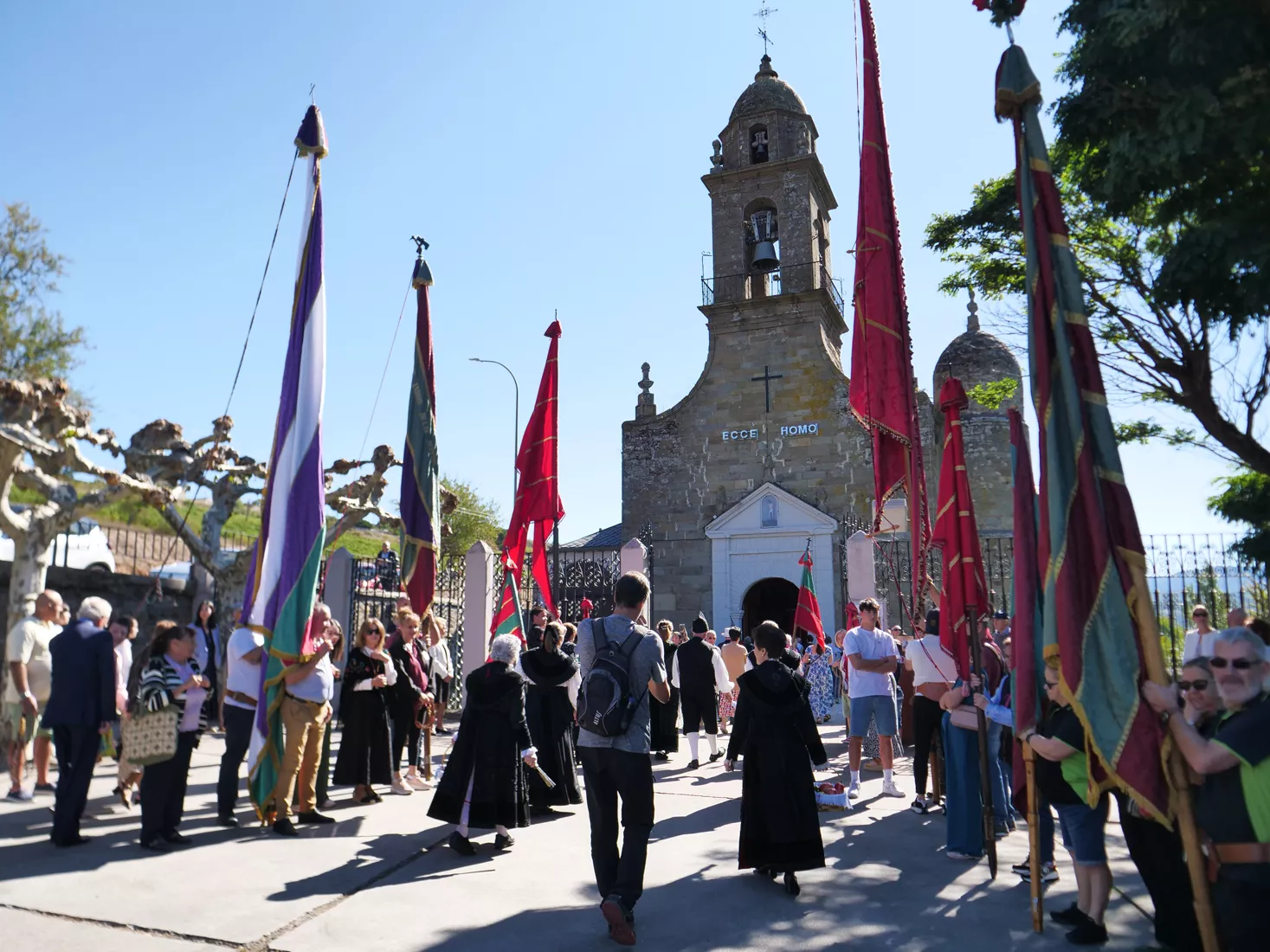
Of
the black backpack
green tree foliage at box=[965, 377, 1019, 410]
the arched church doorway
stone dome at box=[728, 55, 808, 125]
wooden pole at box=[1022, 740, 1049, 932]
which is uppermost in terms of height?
stone dome at box=[728, 55, 808, 125]

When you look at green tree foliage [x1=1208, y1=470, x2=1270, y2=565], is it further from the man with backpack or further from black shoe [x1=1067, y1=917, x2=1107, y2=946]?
the man with backpack

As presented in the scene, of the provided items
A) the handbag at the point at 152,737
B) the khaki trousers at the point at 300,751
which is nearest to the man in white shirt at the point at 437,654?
the khaki trousers at the point at 300,751

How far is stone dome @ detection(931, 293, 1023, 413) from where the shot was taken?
25.7m

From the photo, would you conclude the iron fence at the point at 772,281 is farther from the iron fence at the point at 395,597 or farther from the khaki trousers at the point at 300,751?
the khaki trousers at the point at 300,751

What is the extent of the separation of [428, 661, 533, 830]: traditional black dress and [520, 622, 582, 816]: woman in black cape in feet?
3.29

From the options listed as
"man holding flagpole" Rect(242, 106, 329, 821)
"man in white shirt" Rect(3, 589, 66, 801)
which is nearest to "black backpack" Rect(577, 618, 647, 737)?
"man holding flagpole" Rect(242, 106, 329, 821)

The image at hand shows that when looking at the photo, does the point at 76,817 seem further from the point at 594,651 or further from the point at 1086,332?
the point at 1086,332

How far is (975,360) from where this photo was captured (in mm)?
25953

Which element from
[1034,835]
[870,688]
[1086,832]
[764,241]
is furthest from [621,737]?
[764,241]

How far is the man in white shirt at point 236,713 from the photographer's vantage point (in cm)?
690

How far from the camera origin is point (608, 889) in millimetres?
4676

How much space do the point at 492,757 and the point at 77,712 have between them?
119 inches

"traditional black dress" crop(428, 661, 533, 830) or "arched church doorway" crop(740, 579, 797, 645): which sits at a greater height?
"arched church doorway" crop(740, 579, 797, 645)

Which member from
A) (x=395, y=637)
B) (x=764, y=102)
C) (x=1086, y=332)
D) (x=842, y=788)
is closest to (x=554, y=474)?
(x=395, y=637)
